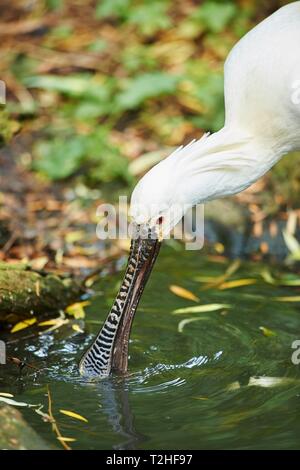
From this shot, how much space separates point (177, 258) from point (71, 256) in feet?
2.75

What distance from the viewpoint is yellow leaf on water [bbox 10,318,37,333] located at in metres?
5.75

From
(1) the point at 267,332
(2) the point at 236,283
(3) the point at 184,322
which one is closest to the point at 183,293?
(2) the point at 236,283

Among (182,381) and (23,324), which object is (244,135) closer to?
(182,381)

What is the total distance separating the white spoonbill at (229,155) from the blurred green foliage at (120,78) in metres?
2.18

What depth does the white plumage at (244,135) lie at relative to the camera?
17.3ft

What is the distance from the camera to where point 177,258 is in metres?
7.21

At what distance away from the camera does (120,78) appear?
30.5 feet

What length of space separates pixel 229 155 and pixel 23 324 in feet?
5.56

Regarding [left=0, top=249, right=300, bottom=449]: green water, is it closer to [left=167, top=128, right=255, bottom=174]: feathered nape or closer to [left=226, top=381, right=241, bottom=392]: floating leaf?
[left=226, top=381, right=241, bottom=392]: floating leaf

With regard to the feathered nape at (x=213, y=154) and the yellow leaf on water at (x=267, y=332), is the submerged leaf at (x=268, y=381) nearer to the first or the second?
the yellow leaf on water at (x=267, y=332)

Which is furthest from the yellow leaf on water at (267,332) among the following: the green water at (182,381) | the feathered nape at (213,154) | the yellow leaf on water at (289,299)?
the feathered nape at (213,154)

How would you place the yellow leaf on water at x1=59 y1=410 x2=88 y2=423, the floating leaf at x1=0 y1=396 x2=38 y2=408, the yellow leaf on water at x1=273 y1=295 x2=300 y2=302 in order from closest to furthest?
1. the yellow leaf on water at x1=59 y1=410 x2=88 y2=423
2. the floating leaf at x1=0 y1=396 x2=38 y2=408
3. the yellow leaf on water at x1=273 y1=295 x2=300 y2=302

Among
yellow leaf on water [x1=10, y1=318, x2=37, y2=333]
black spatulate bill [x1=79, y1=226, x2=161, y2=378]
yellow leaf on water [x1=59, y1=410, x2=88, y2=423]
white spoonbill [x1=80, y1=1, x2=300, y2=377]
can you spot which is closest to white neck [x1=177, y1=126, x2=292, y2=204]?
white spoonbill [x1=80, y1=1, x2=300, y2=377]

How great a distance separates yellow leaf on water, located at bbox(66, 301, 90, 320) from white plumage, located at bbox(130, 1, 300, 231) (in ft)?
3.49
